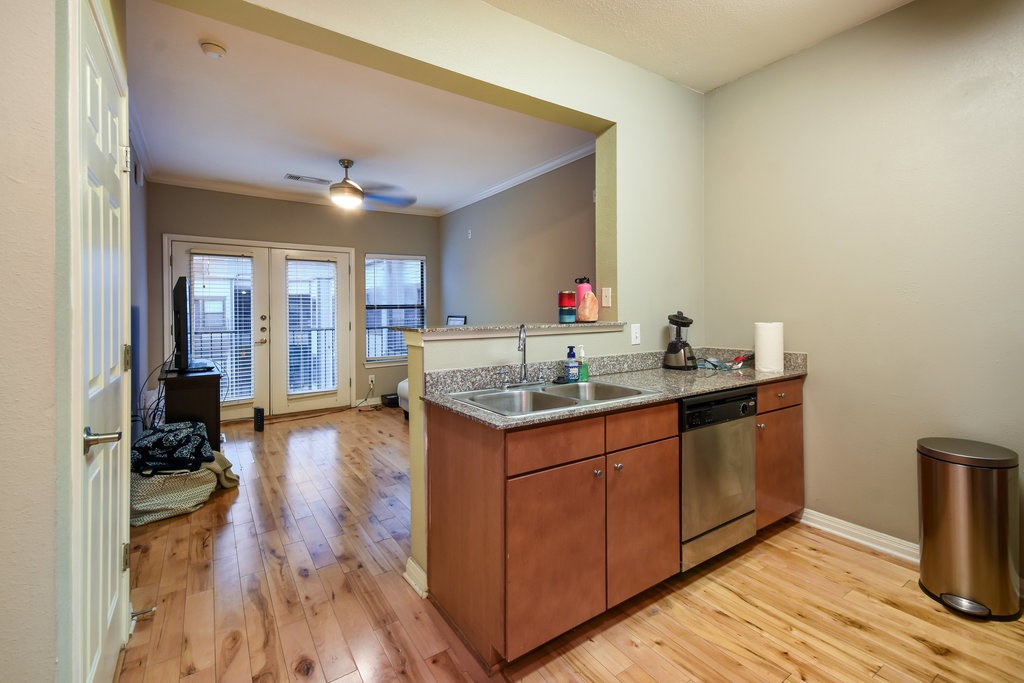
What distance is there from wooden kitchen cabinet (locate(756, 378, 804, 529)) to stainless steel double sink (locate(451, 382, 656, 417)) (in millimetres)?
820

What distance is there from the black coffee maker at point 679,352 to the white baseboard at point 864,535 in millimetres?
1063

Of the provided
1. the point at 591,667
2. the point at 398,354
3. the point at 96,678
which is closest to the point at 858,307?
the point at 591,667

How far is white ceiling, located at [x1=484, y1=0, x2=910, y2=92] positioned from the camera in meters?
2.10

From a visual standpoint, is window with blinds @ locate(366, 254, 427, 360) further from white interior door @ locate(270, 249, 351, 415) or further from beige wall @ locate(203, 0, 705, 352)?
beige wall @ locate(203, 0, 705, 352)

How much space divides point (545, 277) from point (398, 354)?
2.83 m

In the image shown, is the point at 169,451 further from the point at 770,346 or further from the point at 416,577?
the point at 770,346

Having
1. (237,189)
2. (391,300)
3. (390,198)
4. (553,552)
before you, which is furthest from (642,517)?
(237,189)

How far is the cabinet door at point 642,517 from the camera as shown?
1711 millimetres

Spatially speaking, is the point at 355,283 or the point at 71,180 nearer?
the point at 71,180

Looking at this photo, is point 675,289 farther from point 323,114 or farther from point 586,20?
point 323,114

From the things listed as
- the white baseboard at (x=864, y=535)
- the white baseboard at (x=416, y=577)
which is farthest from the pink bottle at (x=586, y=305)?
the white baseboard at (x=864, y=535)

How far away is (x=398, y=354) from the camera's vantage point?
6355 millimetres

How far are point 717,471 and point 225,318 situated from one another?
5264mm

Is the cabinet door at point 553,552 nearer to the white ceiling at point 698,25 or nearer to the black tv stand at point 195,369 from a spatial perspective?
the white ceiling at point 698,25
